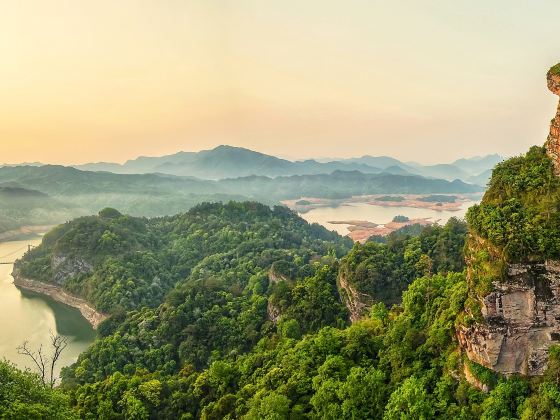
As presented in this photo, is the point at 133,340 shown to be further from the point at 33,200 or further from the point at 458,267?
the point at 33,200

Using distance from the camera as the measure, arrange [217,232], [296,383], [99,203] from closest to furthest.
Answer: [296,383], [217,232], [99,203]

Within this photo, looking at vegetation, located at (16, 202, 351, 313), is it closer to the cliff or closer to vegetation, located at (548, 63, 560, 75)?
the cliff

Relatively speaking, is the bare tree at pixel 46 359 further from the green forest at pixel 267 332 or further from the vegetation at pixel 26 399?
the vegetation at pixel 26 399

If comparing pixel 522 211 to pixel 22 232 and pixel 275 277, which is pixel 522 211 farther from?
pixel 22 232

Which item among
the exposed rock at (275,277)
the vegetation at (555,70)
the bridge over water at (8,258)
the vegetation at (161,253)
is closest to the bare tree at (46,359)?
the vegetation at (161,253)

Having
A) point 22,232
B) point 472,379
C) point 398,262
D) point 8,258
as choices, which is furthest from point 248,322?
point 22,232

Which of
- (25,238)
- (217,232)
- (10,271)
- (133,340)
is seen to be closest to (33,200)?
(25,238)
